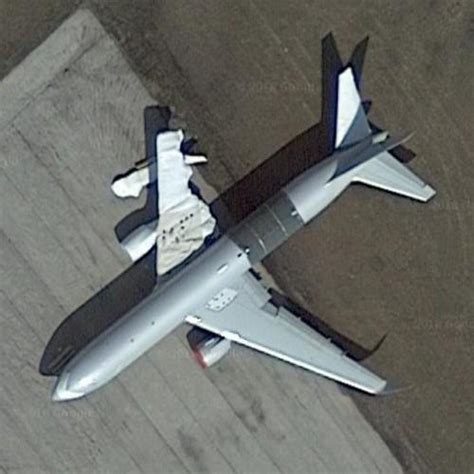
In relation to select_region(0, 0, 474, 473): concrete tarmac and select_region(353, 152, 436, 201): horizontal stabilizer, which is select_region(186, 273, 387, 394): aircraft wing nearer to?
select_region(0, 0, 474, 473): concrete tarmac

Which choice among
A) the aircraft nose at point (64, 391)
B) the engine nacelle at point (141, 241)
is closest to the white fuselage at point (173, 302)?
the aircraft nose at point (64, 391)

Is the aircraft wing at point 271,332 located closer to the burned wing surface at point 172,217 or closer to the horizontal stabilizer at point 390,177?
the burned wing surface at point 172,217

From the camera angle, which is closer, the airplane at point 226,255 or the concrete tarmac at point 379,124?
the airplane at point 226,255

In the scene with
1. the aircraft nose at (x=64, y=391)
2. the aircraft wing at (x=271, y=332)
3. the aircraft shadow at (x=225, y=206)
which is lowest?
the aircraft wing at (x=271, y=332)

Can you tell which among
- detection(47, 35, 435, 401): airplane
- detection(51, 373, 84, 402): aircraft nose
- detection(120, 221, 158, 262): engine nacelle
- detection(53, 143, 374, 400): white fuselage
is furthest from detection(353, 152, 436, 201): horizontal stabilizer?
detection(51, 373, 84, 402): aircraft nose

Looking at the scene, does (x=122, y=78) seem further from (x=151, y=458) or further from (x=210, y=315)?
(x=151, y=458)
